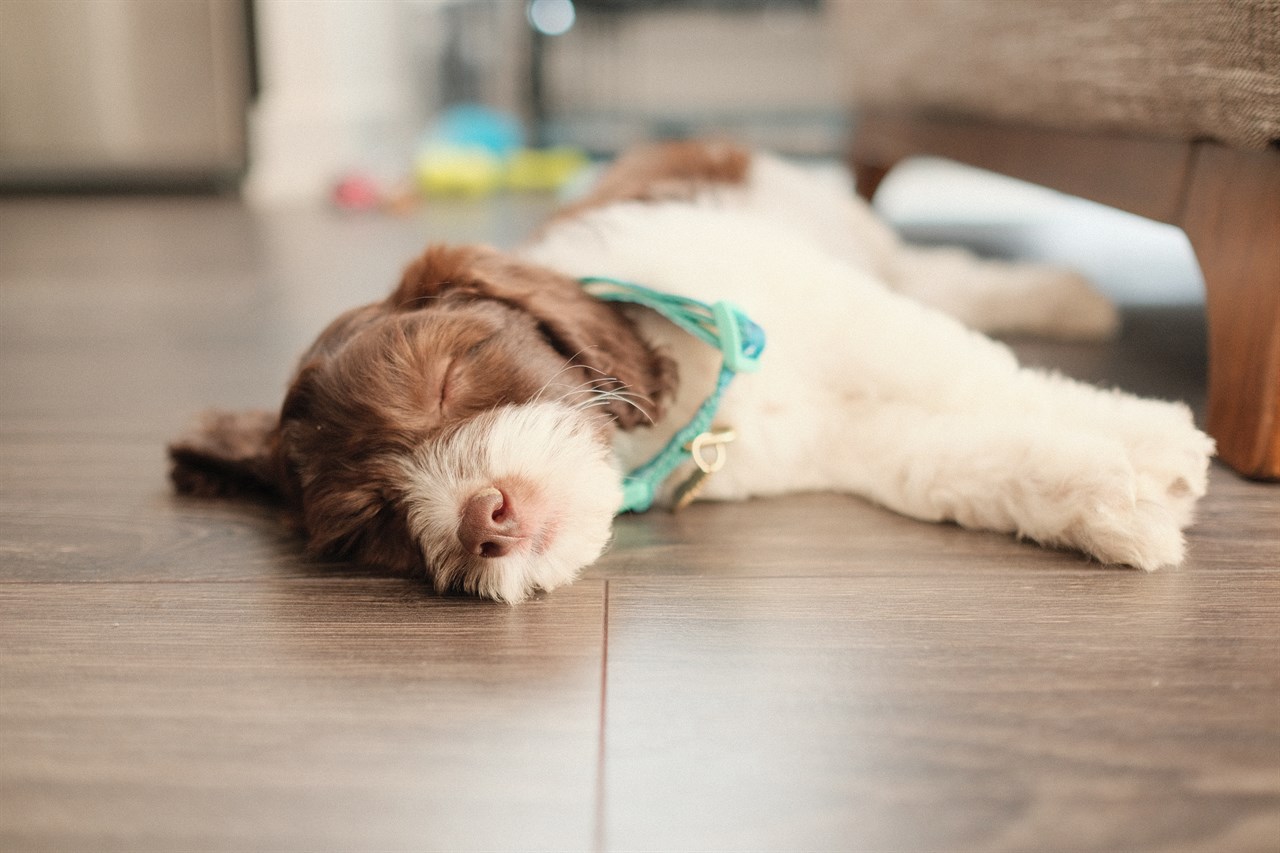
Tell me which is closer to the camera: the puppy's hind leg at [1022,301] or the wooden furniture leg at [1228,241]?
the wooden furniture leg at [1228,241]

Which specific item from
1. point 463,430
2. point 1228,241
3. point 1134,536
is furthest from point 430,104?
point 1134,536

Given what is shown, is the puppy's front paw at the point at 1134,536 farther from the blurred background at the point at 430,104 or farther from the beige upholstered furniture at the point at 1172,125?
the blurred background at the point at 430,104

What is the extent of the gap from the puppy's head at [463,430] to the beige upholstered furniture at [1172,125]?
106 cm

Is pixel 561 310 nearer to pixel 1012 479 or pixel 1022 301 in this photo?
pixel 1012 479

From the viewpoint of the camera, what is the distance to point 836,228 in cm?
336

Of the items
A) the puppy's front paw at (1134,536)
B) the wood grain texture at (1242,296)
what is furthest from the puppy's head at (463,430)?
the wood grain texture at (1242,296)

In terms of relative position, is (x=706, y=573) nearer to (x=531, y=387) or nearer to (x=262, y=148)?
(x=531, y=387)

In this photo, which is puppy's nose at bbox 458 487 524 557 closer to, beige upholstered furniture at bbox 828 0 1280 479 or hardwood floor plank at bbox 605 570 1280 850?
hardwood floor plank at bbox 605 570 1280 850

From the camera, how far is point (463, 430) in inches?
63.4

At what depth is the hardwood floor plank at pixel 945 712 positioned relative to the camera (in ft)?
3.47

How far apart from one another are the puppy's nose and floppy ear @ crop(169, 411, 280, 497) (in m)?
0.62

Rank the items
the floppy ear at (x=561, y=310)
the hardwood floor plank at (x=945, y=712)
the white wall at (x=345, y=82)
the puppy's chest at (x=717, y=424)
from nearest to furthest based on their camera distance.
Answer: the hardwood floor plank at (x=945, y=712), the floppy ear at (x=561, y=310), the puppy's chest at (x=717, y=424), the white wall at (x=345, y=82)

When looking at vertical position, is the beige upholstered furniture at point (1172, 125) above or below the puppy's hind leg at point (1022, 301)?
above

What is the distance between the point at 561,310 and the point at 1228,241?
4.09 ft
